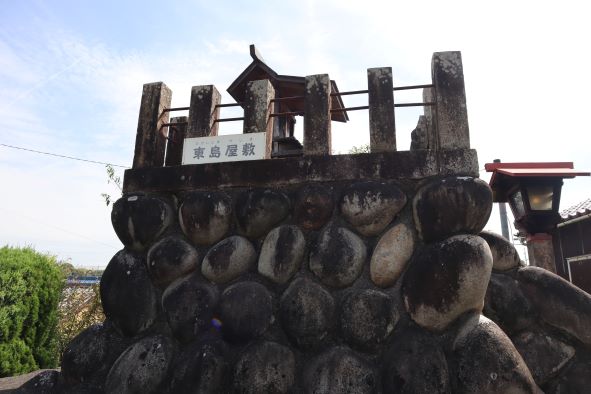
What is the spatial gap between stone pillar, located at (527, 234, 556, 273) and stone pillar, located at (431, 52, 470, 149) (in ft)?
3.88

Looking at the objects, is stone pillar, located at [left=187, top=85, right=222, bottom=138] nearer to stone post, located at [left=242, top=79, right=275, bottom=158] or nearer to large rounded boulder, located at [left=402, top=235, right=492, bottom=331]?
stone post, located at [left=242, top=79, right=275, bottom=158]

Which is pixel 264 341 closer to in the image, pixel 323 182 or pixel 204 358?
pixel 204 358

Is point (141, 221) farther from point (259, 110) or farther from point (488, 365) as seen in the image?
point (488, 365)

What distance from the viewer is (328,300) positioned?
9.58 feet

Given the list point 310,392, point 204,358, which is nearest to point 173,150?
point 204,358

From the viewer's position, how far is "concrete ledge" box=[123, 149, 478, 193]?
312cm

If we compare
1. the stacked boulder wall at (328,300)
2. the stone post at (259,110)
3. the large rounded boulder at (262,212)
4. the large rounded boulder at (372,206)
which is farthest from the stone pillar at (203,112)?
the large rounded boulder at (372,206)

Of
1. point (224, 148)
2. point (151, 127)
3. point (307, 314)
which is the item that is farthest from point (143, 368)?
point (151, 127)

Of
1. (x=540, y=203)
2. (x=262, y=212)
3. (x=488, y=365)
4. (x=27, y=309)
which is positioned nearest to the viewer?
(x=488, y=365)

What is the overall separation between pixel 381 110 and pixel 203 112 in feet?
5.82

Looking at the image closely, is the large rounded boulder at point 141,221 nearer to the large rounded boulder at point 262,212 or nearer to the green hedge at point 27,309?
the large rounded boulder at point 262,212

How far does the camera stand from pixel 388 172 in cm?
319

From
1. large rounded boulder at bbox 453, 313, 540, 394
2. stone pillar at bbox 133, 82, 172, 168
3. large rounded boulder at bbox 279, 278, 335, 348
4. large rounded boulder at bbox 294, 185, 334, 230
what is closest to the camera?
large rounded boulder at bbox 453, 313, 540, 394

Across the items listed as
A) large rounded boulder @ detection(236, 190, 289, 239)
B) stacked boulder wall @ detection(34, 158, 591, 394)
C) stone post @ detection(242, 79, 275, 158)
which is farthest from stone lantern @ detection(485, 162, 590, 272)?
stone post @ detection(242, 79, 275, 158)
